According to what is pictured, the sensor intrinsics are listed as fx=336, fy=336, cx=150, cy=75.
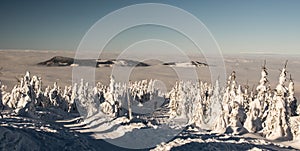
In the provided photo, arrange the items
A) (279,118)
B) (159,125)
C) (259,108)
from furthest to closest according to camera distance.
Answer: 1. (159,125)
2. (259,108)
3. (279,118)

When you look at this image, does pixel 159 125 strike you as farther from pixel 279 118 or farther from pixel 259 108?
pixel 279 118

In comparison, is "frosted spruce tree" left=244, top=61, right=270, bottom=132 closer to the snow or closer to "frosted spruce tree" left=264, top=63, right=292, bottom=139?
the snow

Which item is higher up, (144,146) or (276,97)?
(276,97)

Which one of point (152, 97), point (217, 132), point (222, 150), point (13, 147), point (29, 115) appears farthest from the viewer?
point (152, 97)

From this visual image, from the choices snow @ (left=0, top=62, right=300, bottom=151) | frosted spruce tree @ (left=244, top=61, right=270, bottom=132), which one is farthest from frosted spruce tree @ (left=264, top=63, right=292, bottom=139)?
frosted spruce tree @ (left=244, top=61, right=270, bottom=132)

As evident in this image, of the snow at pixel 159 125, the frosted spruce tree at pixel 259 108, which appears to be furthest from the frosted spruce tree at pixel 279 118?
the frosted spruce tree at pixel 259 108

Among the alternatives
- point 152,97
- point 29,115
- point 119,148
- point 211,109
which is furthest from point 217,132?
point 152,97

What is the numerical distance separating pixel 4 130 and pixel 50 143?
5793mm

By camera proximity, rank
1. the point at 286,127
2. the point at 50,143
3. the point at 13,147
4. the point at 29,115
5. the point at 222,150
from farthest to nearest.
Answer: the point at 29,115, the point at 286,127, the point at 222,150, the point at 50,143, the point at 13,147

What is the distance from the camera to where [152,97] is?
521ft

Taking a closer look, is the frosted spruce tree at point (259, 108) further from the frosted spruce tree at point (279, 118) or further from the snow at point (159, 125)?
the frosted spruce tree at point (279, 118)

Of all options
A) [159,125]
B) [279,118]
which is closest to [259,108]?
[279,118]

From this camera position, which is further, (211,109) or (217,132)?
(211,109)

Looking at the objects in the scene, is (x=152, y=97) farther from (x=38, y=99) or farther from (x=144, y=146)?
(x=144, y=146)
